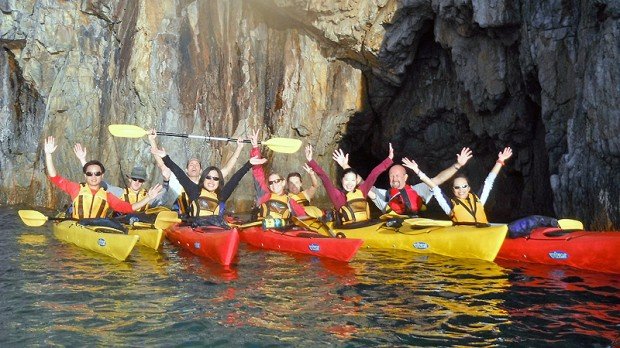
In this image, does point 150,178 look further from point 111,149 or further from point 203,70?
point 203,70

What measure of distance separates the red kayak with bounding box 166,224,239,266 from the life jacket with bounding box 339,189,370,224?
2.14 m

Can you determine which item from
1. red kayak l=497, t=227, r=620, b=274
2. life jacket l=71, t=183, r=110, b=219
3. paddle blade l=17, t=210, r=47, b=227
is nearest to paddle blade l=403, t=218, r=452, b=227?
red kayak l=497, t=227, r=620, b=274

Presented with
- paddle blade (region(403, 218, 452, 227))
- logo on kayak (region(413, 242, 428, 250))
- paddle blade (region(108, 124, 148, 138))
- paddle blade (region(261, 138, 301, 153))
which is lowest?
logo on kayak (region(413, 242, 428, 250))

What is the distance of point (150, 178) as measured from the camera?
16344 millimetres

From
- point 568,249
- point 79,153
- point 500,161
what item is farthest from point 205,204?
point 568,249

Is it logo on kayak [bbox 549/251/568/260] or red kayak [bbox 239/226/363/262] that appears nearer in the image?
logo on kayak [bbox 549/251/568/260]

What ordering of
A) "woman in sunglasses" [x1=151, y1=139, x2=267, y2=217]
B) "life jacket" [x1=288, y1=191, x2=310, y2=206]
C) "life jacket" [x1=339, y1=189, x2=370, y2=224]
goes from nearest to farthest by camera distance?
"woman in sunglasses" [x1=151, y1=139, x2=267, y2=217]
"life jacket" [x1=339, y1=189, x2=370, y2=224]
"life jacket" [x1=288, y1=191, x2=310, y2=206]

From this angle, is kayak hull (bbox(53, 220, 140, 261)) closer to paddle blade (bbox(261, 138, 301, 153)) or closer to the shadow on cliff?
paddle blade (bbox(261, 138, 301, 153))

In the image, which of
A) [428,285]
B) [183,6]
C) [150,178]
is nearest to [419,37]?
[183,6]

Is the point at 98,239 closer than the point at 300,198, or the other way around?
the point at 98,239

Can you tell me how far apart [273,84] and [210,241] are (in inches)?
380

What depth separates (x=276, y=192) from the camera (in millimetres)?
10422

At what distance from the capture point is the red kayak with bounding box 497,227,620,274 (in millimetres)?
7426

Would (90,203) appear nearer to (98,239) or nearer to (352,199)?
(98,239)
